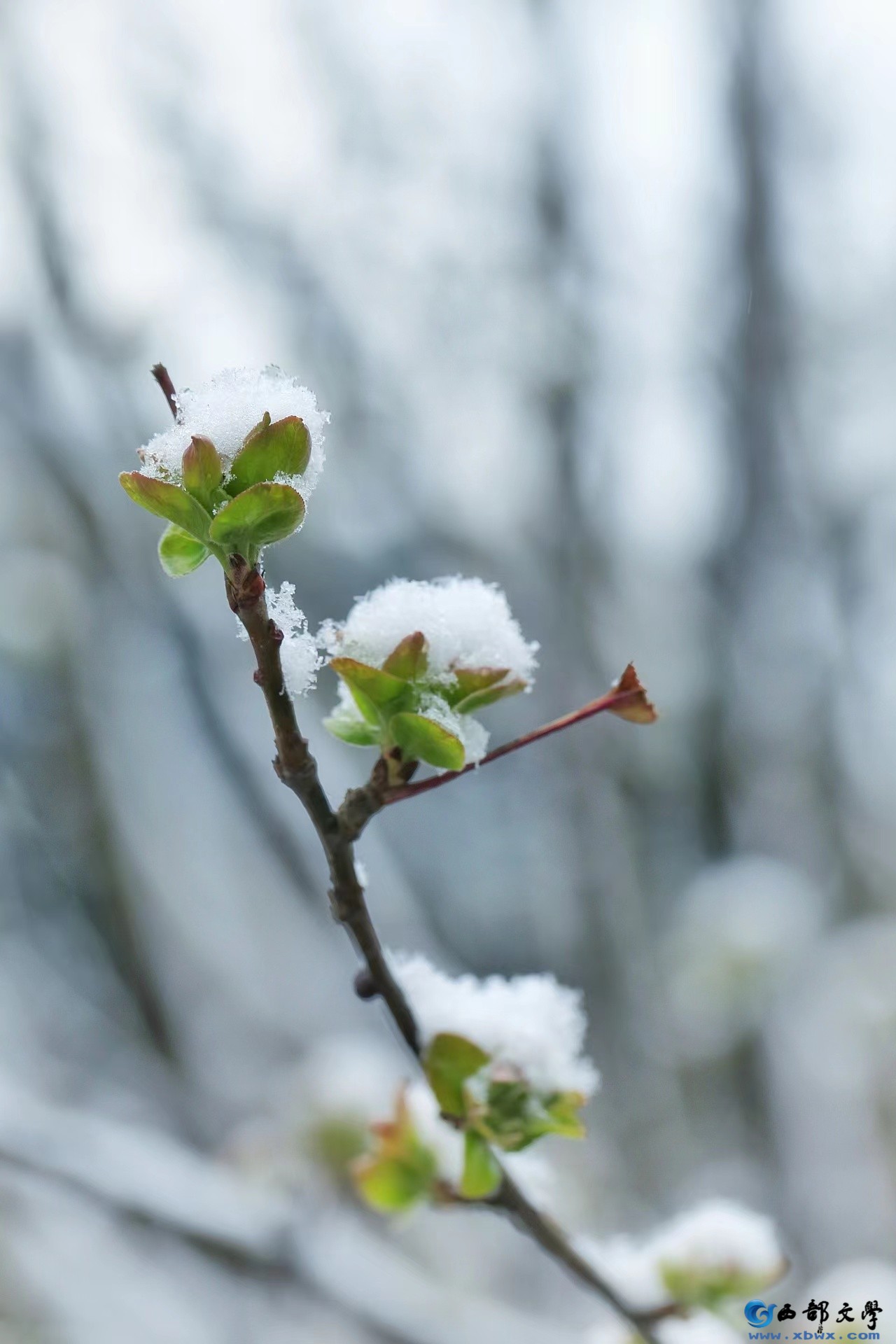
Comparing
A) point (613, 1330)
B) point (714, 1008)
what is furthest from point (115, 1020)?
point (613, 1330)

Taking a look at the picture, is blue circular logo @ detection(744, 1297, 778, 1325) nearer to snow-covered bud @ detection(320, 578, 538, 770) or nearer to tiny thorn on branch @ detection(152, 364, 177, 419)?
snow-covered bud @ detection(320, 578, 538, 770)

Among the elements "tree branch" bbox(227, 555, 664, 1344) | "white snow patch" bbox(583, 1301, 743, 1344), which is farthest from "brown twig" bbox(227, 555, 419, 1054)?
"white snow patch" bbox(583, 1301, 743, 1344)

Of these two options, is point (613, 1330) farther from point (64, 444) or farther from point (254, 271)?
point (254, 271)

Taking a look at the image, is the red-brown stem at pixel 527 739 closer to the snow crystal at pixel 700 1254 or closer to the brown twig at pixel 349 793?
the brown twig at pixel 349 793

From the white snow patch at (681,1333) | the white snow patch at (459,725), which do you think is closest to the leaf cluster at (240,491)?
the white snow patch at (459,725)

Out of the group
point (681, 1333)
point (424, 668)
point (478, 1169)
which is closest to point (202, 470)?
point (424, 668)

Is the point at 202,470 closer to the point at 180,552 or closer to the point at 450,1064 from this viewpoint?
the point at 180,552
